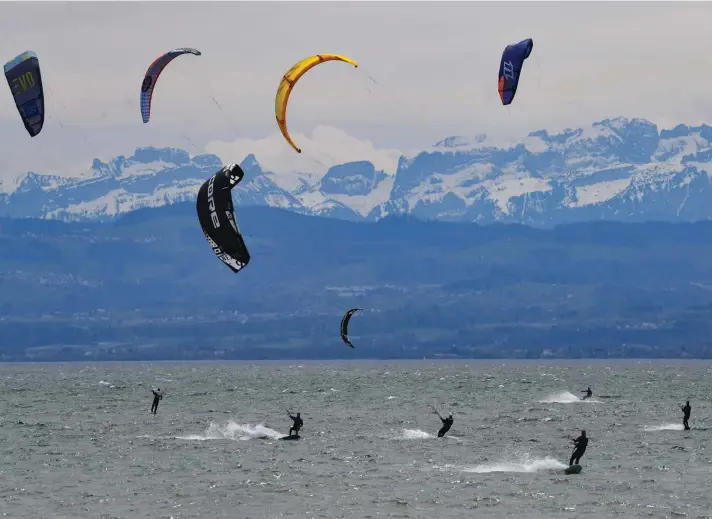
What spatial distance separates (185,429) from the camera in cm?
9206

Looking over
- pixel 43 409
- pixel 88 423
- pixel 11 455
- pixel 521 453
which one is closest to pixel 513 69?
pixel 521 453

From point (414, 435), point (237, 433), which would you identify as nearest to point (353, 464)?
point (414, 435)

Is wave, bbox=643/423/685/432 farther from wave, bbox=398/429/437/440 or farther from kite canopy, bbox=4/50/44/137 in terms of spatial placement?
kite canopy, bbox=4/50/44/137

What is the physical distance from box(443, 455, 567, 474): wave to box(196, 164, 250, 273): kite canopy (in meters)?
20.7

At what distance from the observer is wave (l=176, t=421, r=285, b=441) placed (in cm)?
8300

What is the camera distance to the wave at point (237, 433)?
8300 centimetres

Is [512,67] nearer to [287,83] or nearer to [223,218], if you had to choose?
[287,83]

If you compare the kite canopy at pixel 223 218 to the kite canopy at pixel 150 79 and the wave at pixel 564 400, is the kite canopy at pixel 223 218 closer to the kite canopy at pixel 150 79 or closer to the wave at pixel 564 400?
the kite canopy at pixel 150 79

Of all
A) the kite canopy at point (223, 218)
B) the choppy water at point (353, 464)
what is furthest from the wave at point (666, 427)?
the kite canopy at point (223, 218)

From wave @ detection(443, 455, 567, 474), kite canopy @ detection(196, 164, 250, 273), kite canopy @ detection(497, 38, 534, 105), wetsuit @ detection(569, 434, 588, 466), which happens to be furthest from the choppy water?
kite canopy @ detection(497, 38, 534, 105)

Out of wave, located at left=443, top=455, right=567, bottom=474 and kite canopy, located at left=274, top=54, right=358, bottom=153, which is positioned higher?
kite canopy, located at left=274, top=54, right=358, bottom=153

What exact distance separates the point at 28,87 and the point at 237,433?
28.7m

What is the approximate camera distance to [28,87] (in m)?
63.8

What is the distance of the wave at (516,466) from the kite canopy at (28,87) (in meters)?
23.7
